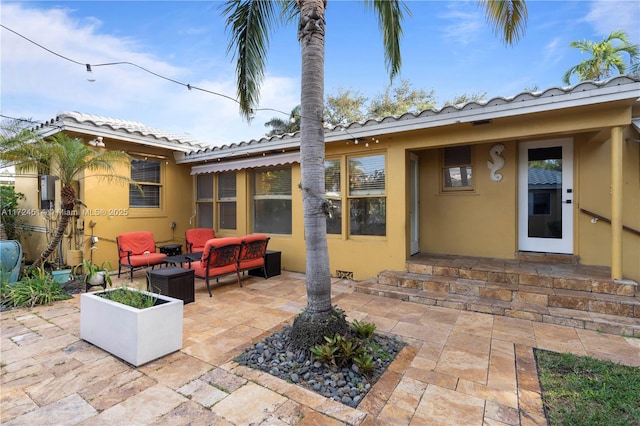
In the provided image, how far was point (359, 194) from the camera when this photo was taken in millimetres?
7043

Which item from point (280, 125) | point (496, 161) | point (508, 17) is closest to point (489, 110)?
point (508, 17)

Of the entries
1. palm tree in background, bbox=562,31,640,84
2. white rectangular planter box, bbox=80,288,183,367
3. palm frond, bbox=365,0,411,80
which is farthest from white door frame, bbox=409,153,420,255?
palm tree in background, bbox=562,31,640,84

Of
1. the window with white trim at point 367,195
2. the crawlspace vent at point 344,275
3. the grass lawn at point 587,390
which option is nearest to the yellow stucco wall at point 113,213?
the crawlspace vent at point 344,275

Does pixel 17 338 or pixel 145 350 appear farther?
pixel 17 338

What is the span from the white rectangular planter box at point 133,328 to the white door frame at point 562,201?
6.78m

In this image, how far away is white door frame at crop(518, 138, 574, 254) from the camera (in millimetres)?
6078

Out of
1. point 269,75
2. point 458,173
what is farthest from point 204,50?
point 458,173

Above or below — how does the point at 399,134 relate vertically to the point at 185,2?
below

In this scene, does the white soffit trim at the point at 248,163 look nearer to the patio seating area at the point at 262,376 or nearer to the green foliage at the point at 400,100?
the patio seating area at the point at 262,376

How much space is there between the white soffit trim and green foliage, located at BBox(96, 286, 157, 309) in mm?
4558

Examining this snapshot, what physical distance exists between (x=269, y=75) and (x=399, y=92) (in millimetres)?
20057

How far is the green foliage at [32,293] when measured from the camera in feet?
17.1

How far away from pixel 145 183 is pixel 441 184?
821cm

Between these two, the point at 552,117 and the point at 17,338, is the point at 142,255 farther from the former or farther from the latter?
the point at 552,117
